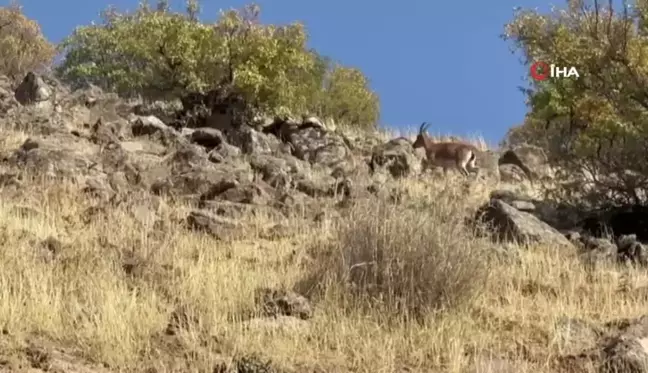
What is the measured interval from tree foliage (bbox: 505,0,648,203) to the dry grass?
4.88m

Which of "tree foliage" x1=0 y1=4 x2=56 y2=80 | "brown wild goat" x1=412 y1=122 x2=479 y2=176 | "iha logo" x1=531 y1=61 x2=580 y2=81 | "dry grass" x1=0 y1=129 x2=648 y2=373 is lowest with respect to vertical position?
"dry grass" x1=0 y1=129 x2=648 y2=373

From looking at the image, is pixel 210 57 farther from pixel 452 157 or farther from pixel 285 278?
pixel 285 278

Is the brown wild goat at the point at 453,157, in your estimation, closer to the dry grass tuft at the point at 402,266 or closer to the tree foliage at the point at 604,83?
the tree foliage at the point at 604,83

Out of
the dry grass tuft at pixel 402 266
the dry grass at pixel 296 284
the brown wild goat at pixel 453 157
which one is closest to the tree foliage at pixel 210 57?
the brown wild goat at pixel 453 157

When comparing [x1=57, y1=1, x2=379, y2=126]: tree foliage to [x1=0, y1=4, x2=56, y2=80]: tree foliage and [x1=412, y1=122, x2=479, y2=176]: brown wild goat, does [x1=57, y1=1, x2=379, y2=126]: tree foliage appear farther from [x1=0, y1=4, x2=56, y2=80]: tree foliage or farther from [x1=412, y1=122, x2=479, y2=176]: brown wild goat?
[x1=0, y1=4, x2=56, y2=80]: tree foliage

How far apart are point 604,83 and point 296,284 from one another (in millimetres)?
10016

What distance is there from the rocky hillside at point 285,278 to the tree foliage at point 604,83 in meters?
0.82

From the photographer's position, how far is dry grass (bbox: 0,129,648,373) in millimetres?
6828

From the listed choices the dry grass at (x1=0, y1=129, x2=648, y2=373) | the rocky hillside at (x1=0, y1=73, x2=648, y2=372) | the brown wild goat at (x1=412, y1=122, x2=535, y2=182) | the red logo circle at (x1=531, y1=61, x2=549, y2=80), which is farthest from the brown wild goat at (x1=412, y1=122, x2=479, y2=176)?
the dry grass at (x1=0, y1=129, x2=648, y2=373)

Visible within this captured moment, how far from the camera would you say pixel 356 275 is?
853 centimetres

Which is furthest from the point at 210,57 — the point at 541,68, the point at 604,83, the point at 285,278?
the point at 285,278

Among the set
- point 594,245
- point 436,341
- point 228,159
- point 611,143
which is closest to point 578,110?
point 611,143

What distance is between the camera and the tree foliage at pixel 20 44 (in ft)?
120

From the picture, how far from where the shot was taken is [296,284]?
872 centimetres
